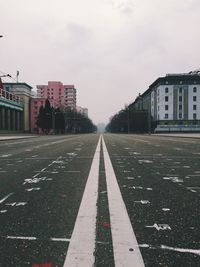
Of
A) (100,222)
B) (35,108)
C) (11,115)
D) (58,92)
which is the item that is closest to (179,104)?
(11,115)

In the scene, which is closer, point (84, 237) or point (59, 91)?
point (84, 237)

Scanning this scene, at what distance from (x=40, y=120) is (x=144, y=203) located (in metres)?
105

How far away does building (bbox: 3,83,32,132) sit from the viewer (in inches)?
4553

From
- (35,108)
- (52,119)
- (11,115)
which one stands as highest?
(35,108)

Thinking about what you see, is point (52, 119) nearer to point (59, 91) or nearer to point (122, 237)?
point (59, 91)

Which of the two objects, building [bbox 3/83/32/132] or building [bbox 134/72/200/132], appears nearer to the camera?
building [bbox 134/72/200/132]

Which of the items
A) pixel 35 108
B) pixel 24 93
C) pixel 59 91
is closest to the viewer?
pixel 24 93

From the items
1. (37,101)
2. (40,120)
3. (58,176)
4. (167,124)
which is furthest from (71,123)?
(58,176)

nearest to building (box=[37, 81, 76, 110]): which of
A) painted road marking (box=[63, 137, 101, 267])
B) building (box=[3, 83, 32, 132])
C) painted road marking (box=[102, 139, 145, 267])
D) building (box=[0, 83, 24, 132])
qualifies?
building (box=[3, 83, 32, 132])

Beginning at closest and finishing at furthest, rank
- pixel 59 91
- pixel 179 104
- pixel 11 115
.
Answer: pixel 11 115 → pixel 179 104 → pixel 59 91

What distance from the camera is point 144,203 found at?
4910mm

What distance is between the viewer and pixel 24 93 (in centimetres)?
12050

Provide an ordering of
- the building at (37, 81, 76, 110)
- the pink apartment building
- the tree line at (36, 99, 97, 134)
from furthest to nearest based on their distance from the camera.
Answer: the building at (37, 81, 76, 110) < the pink apartment building < the tree line at (36, 99, 97, 134)

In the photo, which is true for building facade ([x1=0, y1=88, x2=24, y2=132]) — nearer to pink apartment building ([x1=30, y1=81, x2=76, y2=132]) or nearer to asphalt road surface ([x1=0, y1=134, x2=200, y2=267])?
pink apartment building ([x1=30, y1=81, x2=76, y2=132])
